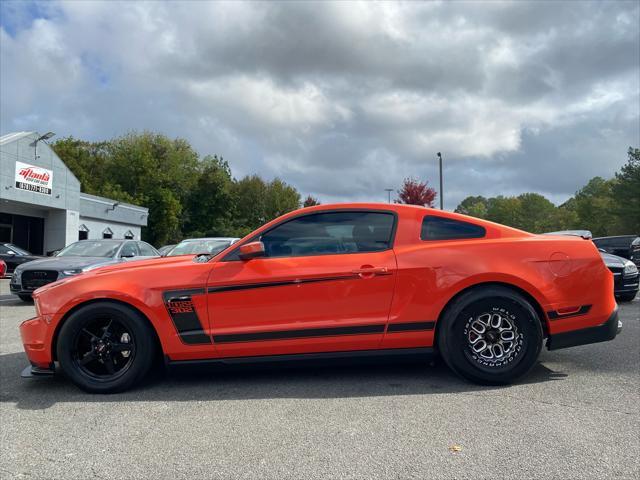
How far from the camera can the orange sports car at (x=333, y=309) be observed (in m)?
3.97

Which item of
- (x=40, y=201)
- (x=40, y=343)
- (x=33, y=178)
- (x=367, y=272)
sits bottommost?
(x=40, y=343)

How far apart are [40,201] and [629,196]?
4717 centimetres

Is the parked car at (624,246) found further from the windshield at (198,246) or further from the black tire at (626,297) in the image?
the windshield at (198,246)

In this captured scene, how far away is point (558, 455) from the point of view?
9.11 ft

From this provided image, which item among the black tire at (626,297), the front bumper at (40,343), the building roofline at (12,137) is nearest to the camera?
the front bumper at (40,343)

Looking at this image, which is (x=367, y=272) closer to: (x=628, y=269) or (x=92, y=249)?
(x=628, y=269)

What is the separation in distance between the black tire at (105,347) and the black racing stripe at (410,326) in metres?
1.92

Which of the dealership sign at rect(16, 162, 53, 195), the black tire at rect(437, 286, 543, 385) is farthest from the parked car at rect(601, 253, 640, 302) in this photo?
the dealership sign at rect(16, 162, 53, 195)

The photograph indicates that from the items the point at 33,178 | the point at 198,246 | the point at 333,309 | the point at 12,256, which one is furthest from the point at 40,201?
the point at 333,309

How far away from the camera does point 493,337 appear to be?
4.02 meters

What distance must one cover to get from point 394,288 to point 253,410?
4.64 ft

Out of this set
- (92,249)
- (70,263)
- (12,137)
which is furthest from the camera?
(12,137)

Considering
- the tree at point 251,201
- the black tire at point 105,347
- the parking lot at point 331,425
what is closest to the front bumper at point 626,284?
the parking lot at point 331,425

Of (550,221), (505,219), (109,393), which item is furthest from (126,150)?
(505,219)
